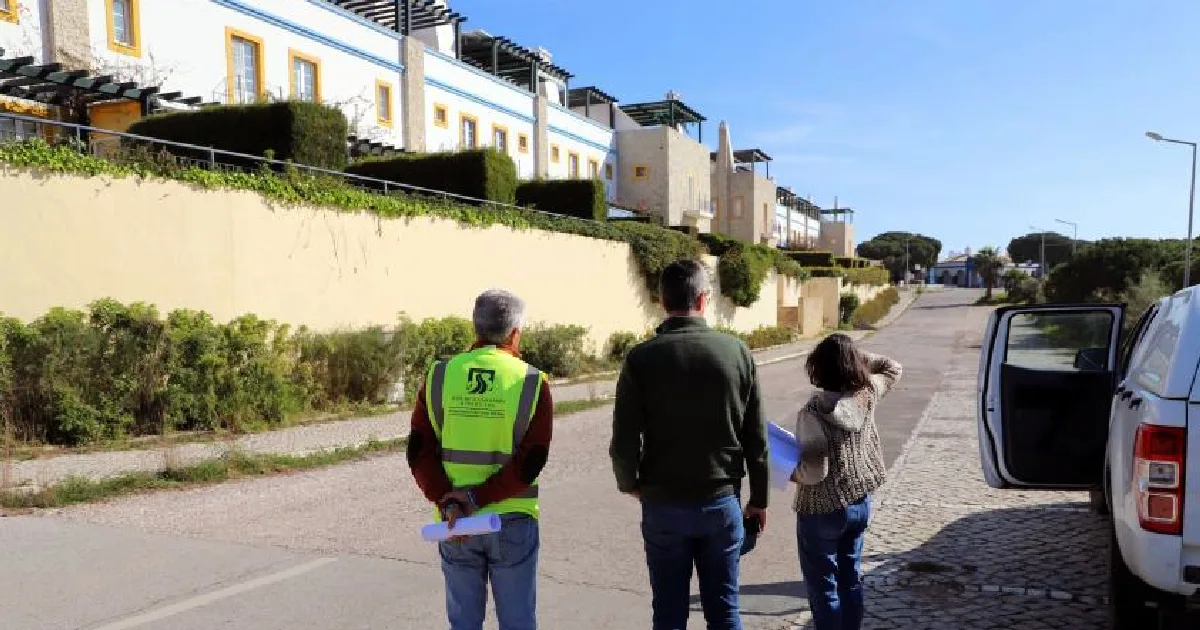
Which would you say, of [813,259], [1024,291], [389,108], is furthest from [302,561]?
[1024,291]

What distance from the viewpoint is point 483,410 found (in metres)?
2.96

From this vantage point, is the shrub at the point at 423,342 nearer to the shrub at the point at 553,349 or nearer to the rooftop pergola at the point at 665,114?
the shrub at the point at 553,349

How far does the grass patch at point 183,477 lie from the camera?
7.01 m

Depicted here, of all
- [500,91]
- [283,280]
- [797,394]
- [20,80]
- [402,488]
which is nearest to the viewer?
[402,488]

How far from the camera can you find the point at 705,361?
3.01 m

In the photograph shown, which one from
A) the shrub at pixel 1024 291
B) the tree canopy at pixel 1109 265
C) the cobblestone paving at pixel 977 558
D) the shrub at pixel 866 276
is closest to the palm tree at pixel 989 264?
the shrub at pixel 1024 291

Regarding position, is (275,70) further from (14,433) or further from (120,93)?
(14,433)

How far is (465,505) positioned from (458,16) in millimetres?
29144

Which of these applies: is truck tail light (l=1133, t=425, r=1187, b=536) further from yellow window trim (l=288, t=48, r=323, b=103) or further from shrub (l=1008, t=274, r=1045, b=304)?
shrub (l=1008, t=274, r=1045, b=304)

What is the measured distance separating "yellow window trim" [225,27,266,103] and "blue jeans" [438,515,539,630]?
19729 millimetres

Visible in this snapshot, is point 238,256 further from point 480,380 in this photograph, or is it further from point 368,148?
point 368,148

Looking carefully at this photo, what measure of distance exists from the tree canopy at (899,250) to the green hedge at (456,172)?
106m

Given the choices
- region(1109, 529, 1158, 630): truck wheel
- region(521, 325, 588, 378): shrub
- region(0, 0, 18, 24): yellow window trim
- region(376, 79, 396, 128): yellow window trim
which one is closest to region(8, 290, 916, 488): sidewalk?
region(521, 325, 588, 378): shrub

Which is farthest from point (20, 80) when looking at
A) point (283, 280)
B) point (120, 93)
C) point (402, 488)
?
point (402, 488)
